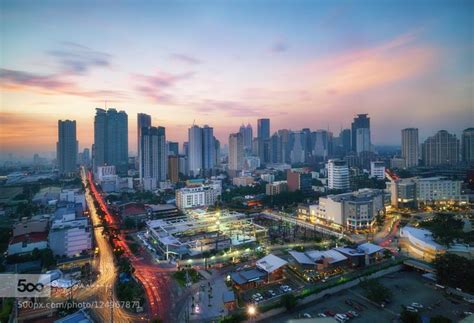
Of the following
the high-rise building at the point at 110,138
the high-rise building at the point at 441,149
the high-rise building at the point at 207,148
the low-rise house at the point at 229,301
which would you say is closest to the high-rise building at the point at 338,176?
the high-rise building at the point at 441,149

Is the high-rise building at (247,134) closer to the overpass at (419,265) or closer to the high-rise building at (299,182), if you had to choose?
the high-rise building at (299,182)

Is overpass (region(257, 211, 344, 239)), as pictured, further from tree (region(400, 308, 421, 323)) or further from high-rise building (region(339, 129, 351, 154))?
high-rise building (region(339, 129, 351, 154))

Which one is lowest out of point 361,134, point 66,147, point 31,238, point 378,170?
point 31,238

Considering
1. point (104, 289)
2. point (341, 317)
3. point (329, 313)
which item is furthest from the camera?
point (104, 289)

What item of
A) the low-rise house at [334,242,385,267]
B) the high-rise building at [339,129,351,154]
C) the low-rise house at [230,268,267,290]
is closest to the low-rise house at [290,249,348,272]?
the low-rise house at [334,242,385,267]

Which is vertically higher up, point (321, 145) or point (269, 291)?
point (321, 145)

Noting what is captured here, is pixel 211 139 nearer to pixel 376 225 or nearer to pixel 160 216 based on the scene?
pixel 160 216

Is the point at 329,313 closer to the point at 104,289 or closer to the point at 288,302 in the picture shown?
the point at 288,302

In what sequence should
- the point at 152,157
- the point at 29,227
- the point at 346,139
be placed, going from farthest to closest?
the point at 346,139 < the point at 152,157 < the point at 29,227

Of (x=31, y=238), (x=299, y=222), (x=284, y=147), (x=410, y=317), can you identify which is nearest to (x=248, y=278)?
(x=410, y=317)
